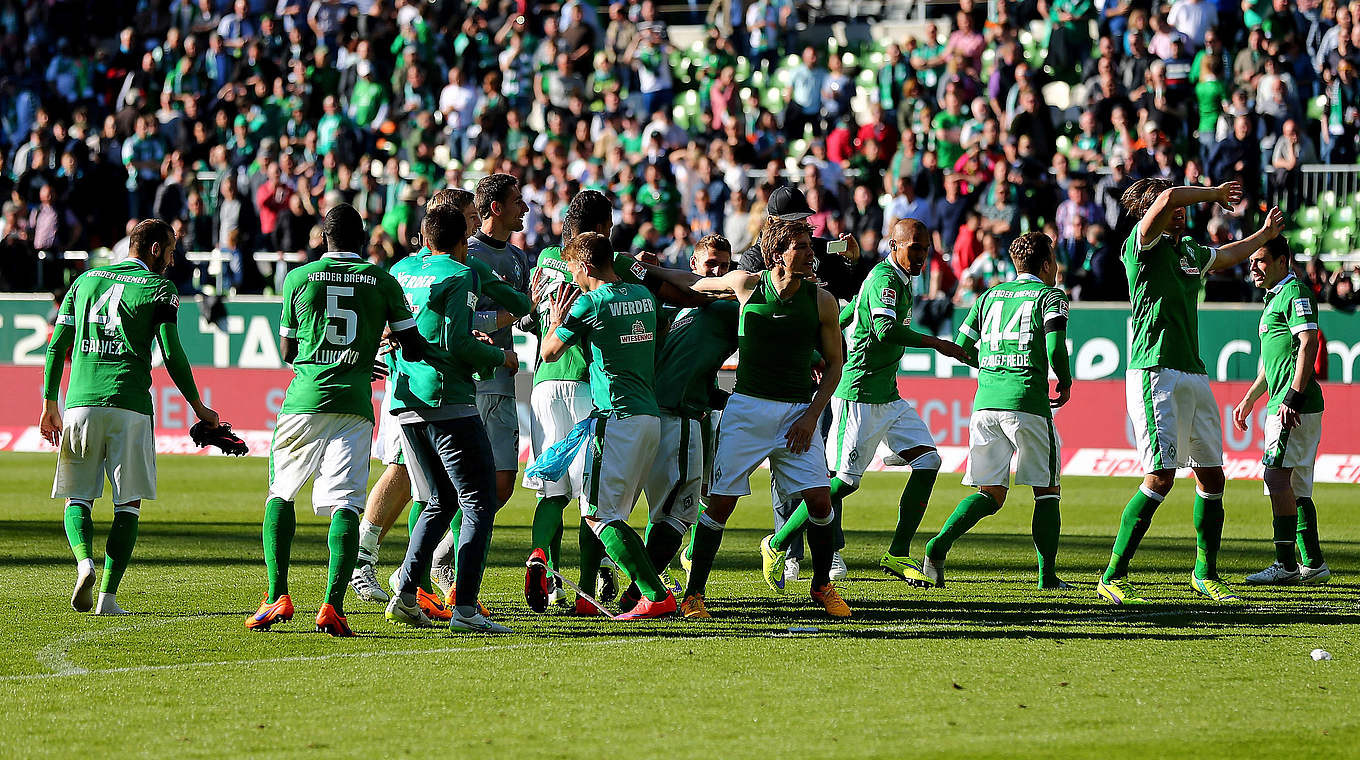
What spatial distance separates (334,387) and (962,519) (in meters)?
3.89

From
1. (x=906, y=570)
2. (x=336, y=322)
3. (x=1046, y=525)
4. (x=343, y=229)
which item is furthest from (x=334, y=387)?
(x=1046, y=525)

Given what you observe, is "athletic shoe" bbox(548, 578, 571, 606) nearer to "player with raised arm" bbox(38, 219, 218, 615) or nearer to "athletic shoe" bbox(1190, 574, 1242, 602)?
"player with raised arm" bbox(38, 219, 218, 615)

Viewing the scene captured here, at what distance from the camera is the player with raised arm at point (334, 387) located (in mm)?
8156

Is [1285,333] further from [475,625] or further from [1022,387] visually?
[475,625]

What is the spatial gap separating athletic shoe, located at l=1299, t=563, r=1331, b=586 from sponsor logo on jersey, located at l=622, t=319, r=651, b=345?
4599 mm

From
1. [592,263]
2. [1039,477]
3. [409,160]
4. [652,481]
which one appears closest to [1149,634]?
[1039,477]

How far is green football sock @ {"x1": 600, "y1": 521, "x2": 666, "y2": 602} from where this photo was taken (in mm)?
8531

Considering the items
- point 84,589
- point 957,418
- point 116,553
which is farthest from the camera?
point 957,418

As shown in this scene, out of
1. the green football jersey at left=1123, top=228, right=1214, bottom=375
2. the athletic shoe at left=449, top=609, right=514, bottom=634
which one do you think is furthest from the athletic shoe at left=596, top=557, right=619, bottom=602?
the green football jersey at left=1123, top=228, right=1214, bottom=375

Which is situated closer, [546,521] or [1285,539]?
[546,521]

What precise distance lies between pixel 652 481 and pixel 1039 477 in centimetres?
242

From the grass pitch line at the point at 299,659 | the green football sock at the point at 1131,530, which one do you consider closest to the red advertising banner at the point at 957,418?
the green football sock at the point at 1131,530

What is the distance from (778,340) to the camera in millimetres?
8914

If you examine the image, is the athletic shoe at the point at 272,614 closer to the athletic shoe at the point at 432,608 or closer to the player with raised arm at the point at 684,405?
the athletic shoe at the point at 432,608
